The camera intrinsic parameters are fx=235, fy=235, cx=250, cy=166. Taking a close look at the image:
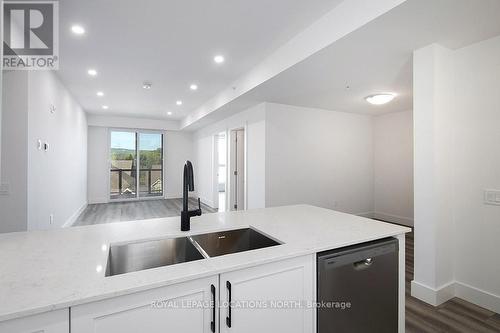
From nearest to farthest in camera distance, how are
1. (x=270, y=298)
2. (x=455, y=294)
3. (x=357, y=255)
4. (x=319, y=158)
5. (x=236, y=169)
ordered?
(x=270, y=298)
(x=357, y=255)
(x=455, y=294)
(x=319, y=158)
(x=236, y=169)

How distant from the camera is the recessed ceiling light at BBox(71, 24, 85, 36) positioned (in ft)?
8.07

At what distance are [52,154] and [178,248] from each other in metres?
3.43

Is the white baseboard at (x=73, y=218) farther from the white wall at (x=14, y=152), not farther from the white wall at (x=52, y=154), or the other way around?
the white wall at (x=14, y=152)

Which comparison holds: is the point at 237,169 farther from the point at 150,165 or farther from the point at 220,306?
the point at 220,306

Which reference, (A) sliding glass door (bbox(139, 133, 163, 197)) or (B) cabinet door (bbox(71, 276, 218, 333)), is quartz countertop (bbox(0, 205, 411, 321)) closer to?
(B) cabinet door (bbox(71, 276, 218, 333))

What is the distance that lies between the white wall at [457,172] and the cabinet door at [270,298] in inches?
69.7

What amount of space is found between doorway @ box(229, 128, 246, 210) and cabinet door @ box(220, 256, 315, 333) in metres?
4.55

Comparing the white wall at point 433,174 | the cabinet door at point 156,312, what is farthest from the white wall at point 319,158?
the cabinet door at point 156,312

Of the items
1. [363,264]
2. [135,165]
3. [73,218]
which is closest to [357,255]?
[363,264]

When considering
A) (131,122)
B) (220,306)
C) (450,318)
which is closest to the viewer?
(220,306)

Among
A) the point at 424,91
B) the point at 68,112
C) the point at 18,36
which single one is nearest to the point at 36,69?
the point at 18,36

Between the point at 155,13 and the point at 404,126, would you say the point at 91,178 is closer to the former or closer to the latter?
the point at 155,13

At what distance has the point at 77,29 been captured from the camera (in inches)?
98.7

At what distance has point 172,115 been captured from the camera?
285 inches
